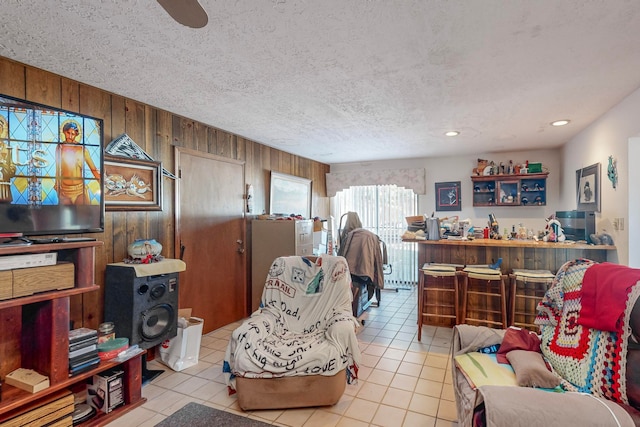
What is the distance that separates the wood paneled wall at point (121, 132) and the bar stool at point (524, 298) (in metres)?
3.26

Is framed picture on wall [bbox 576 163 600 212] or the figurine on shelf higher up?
framed picture on wall [bbox 576 163 600 212]

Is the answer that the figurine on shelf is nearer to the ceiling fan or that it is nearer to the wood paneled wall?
the wood paneled wall

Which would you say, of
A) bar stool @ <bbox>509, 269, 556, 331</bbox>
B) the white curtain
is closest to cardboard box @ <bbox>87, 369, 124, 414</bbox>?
bar stool @ <bbox>509, 269, 556, 331</bbox>

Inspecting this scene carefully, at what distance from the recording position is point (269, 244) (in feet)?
13.3

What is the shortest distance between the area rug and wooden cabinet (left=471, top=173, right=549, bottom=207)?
474cm

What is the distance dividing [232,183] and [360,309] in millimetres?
2270

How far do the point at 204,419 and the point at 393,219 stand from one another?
463 centimetres

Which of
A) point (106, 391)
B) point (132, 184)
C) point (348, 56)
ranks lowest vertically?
point (106, 391)

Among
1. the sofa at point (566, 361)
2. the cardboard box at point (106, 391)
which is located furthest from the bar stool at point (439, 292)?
the cardboard box at point (106, 391)

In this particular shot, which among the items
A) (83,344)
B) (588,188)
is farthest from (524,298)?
(83,344)

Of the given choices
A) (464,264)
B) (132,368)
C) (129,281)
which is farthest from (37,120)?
(464,264)

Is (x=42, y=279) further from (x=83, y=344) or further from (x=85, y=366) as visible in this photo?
(x=85, y=366)

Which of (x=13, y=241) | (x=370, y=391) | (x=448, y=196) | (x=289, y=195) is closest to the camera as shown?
(x=13, y=241)

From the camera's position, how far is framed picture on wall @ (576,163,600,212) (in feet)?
11.1
